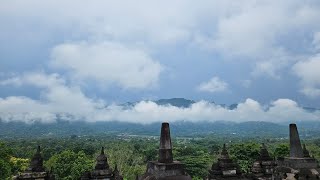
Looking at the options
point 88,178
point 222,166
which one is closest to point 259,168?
point 222,166

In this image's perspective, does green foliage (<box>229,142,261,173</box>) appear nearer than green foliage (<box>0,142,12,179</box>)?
No

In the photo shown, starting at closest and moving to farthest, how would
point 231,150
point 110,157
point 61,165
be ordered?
point 61,165, point 110,157, point 231,150

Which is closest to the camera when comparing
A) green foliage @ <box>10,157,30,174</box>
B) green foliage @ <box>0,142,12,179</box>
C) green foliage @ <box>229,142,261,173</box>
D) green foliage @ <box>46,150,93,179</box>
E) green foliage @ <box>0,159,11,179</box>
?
green foliage @ <box>0,159,11,179</box>

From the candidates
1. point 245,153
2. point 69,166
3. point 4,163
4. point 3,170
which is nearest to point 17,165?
point 69,166

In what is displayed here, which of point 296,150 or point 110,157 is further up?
point 296,150

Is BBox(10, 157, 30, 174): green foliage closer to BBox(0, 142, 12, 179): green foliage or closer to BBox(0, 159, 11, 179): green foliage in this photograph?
BBox(0, 142, 12, 179): green foliage

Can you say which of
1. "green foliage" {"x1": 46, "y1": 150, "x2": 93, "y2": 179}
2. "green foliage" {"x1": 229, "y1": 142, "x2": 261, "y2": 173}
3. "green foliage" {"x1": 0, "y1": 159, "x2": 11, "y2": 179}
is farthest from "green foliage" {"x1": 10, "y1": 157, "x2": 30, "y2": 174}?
"green foliage" {"x1": 229, "y1": 142, "x2": 261, "y2": 173}

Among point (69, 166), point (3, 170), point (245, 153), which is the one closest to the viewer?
point (3, 170)

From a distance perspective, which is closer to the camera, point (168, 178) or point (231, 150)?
point (168, 178)

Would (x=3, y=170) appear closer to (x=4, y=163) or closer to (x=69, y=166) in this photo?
(x=4, y=163)

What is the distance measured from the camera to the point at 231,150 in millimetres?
66875

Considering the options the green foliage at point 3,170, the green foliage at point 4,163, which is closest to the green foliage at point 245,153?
the green foliage at point 4,163

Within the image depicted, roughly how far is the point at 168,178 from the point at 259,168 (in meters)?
10.8

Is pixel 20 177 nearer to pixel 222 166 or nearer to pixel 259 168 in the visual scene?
pixel 222 166
